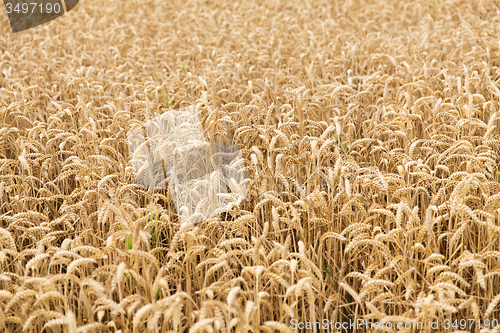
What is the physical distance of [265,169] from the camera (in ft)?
8.26

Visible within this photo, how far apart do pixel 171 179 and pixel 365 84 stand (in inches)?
74.0

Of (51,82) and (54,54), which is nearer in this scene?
(51,82)

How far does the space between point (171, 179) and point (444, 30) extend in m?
4.37

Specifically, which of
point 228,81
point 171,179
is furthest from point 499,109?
point 171,179

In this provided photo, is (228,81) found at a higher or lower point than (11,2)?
lower

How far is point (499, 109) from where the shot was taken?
3314 mm

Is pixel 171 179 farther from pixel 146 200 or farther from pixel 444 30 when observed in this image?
pixel 444 30

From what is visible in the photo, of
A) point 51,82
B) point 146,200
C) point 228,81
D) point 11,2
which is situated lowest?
point 146,200

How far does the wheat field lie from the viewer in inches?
66.2

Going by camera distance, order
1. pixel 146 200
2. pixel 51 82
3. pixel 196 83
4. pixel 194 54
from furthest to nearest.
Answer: pixel 194 54 → pixel 51 82 → pixel 196 83 → pixel 146 200

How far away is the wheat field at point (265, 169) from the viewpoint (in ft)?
5.52

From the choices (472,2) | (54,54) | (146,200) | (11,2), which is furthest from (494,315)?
(11,2)

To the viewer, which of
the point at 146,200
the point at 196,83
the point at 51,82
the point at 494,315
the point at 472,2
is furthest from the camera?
the point at 472,2

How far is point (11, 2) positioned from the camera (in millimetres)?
7551
